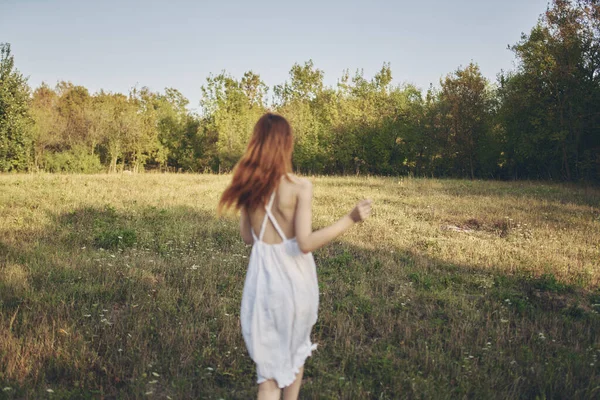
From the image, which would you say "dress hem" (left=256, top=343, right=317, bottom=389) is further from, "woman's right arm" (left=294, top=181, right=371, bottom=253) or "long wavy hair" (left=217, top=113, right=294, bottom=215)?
"long wavy hair" (left=217, top=113, right=294, bottom=215)

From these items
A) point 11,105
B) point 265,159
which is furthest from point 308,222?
point 11,105

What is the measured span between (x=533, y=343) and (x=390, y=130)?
31724mm

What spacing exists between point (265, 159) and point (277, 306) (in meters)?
1.11

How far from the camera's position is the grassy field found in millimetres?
4309

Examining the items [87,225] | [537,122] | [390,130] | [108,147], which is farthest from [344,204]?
[108,147]

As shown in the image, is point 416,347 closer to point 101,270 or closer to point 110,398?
point 110,398

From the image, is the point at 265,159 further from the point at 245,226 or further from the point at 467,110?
the point at 467,110

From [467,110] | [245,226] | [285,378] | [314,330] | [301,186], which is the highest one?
[467,110]

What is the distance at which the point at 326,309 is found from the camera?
240 inches

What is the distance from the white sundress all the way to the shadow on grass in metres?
1.36

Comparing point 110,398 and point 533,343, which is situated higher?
point 533,343

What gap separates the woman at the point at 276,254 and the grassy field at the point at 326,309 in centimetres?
134

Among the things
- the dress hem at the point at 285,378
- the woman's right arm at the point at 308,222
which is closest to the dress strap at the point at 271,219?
the woman's right arm at the point at 308,222

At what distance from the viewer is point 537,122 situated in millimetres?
26500
